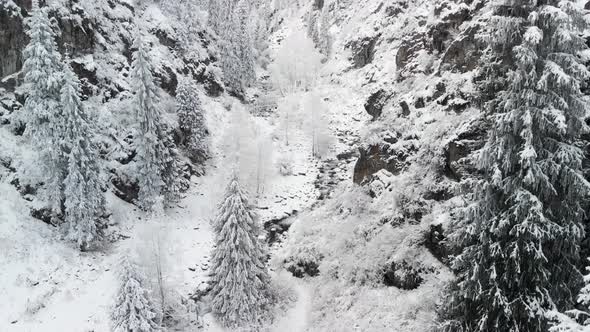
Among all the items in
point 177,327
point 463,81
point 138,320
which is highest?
point 463,81

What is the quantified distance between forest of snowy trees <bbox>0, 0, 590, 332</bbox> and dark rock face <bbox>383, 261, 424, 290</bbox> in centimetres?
12

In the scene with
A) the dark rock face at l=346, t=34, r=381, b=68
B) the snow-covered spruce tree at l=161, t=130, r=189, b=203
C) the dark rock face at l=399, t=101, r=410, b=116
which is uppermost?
the dark rock face at l=346, t=34, r=381, b=68

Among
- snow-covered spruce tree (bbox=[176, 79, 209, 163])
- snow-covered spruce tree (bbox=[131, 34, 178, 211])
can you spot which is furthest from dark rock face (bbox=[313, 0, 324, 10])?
snow-covered spruce tree (bbox=[131, 34, 178, 211])

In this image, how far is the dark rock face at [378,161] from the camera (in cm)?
3228

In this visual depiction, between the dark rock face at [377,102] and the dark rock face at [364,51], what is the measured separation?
18.8 m

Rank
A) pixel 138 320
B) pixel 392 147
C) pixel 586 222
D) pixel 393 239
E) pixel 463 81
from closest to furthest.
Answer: pixel 586 222 < pixel 138 320 < pixel 393 239 < pixel 463 81 < pixel 392 147

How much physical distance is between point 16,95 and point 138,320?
24.9 metres

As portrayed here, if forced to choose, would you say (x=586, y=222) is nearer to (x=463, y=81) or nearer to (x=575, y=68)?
(x=575, y=68)

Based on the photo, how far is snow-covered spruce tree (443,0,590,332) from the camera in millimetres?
10203

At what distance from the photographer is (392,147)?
33.4 m

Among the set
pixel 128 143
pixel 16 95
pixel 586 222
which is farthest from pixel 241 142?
pixel 586 222

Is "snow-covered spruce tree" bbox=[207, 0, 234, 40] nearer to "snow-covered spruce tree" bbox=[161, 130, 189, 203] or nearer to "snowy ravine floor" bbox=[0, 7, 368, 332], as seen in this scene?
"snowy ravine floor" bbox=[0, 7, 368, 332]

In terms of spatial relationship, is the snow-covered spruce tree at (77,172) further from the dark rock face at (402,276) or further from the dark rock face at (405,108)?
the dark rock face at (405,108)

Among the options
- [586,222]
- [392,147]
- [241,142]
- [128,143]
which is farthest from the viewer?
[241,142]
